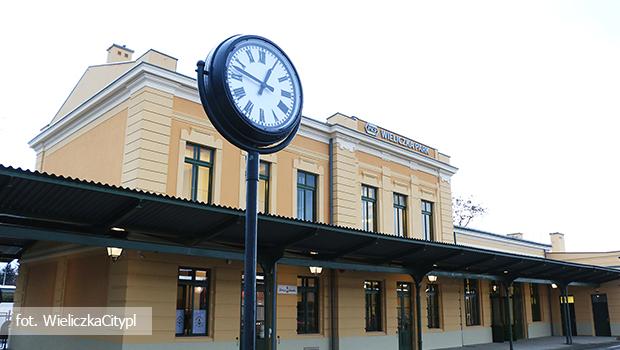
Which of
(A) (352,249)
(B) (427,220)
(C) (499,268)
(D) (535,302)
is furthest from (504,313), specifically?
(A) (352,249)

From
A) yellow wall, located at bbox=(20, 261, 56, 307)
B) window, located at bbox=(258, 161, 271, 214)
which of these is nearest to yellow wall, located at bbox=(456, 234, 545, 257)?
window, located at bbox=(258, 161, 271, 214)

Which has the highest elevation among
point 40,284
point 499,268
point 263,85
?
point 263,85

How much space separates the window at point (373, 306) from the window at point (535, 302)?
12378mm

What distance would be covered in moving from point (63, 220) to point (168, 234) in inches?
82.0

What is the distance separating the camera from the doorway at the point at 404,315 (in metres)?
18.0

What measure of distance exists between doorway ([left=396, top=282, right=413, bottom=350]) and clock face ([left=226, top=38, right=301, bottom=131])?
14.8 metres

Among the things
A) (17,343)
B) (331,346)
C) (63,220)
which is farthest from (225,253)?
(17,343)

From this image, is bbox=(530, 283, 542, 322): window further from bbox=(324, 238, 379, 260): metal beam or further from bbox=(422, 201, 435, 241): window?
bbox=(324, 238, 379, 260): metal beam

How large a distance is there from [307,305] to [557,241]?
72.4 ft

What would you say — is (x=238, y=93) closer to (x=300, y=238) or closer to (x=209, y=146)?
(x=300, y=238)

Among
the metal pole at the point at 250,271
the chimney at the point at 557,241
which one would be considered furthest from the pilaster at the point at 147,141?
the chimney at the point at 557,241

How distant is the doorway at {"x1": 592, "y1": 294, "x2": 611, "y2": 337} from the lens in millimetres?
26688

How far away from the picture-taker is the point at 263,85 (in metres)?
4.26

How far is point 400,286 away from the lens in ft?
61.1
